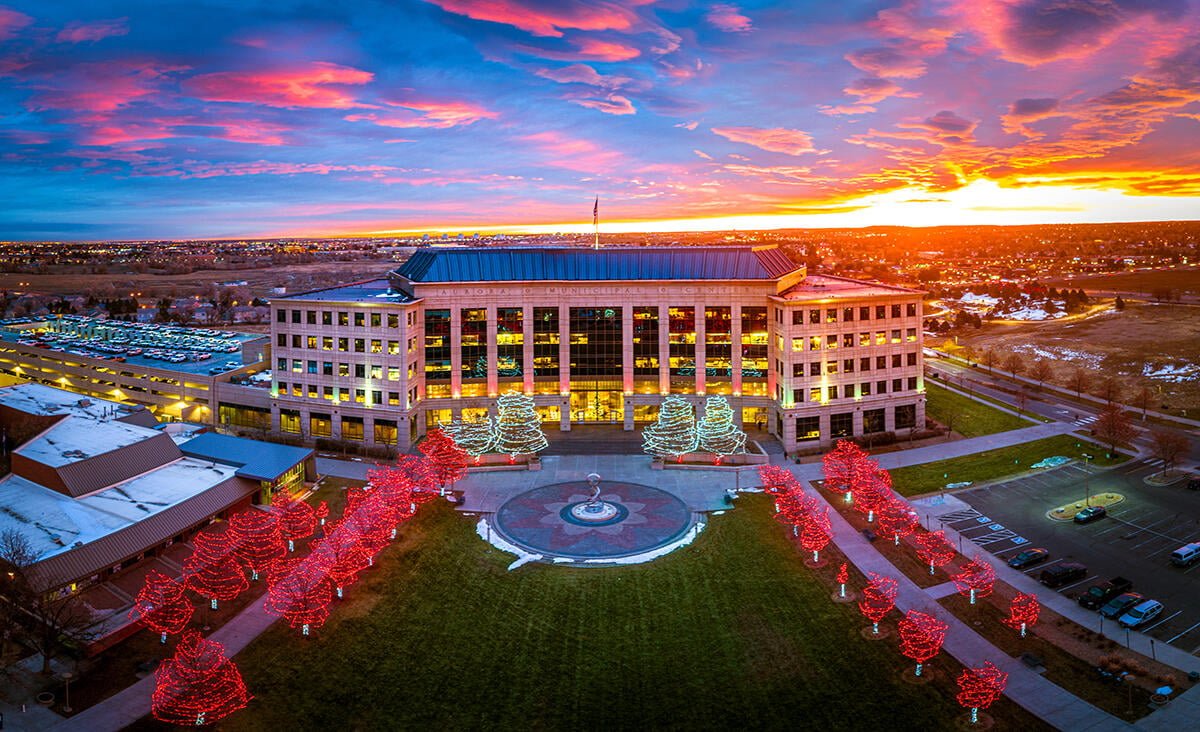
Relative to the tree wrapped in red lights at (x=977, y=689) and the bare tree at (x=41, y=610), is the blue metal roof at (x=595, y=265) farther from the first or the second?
the tree wrapped in red lights at (x=977, y=689)

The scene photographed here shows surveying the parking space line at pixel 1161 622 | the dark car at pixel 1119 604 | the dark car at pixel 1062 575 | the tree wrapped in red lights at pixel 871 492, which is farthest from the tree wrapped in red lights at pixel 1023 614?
the tree wrapped in red lights at pixel 871 492

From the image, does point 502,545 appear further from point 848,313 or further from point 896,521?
point 848,313

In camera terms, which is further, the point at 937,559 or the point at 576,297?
the point at 576,297

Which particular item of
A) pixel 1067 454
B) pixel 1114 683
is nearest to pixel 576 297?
pixel 1067 454

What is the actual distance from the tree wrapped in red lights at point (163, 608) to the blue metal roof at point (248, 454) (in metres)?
20.0

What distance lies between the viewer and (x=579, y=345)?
309 feet

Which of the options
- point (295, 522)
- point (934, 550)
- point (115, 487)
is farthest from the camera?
point (115, 487)

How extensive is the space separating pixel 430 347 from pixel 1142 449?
83.5m

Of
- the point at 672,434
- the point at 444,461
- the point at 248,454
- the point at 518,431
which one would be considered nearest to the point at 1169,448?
the point at 672,434

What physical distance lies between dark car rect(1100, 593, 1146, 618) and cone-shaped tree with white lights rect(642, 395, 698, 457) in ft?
129

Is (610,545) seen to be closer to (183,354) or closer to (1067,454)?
(1067,454)

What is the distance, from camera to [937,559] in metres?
56.2

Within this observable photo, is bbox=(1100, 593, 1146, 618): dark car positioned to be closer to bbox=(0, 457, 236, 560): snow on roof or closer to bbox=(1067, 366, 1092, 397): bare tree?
bbox=(0, 457, 236, 560): snow on roof

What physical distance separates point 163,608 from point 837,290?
76.7 m
